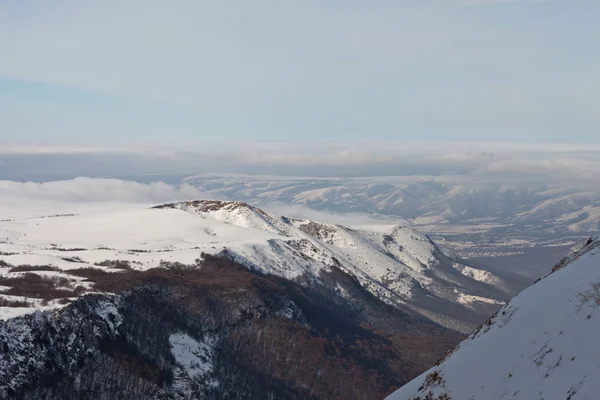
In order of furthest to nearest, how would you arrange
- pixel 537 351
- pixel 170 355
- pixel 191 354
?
pixel 191 354 < pixel 170 355 < pixel 537 351

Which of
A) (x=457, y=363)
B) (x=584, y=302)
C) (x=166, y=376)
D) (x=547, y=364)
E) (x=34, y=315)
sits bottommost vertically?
(x=166, y=376)

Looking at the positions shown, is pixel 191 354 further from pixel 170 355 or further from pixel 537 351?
pixel 537 351

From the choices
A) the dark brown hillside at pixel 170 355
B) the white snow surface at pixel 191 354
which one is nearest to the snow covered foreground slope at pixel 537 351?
the dark brown hillside at pixel 170 355

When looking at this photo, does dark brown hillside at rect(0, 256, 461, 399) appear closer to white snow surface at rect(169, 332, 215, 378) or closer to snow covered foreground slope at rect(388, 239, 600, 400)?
white snow surface at rect(169, 332, 215, 378)

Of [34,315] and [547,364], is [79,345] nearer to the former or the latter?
[34,315]

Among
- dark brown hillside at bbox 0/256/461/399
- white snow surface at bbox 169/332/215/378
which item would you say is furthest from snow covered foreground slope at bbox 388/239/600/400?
white snow surface at bbox 169/332/215/378

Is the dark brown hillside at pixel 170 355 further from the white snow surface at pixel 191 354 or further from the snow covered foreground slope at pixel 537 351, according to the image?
the snow covered foreground slope at pixel 537 351

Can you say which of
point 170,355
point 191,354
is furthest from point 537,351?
point 191,354

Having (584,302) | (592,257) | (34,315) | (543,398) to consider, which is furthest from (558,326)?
(34,315)
